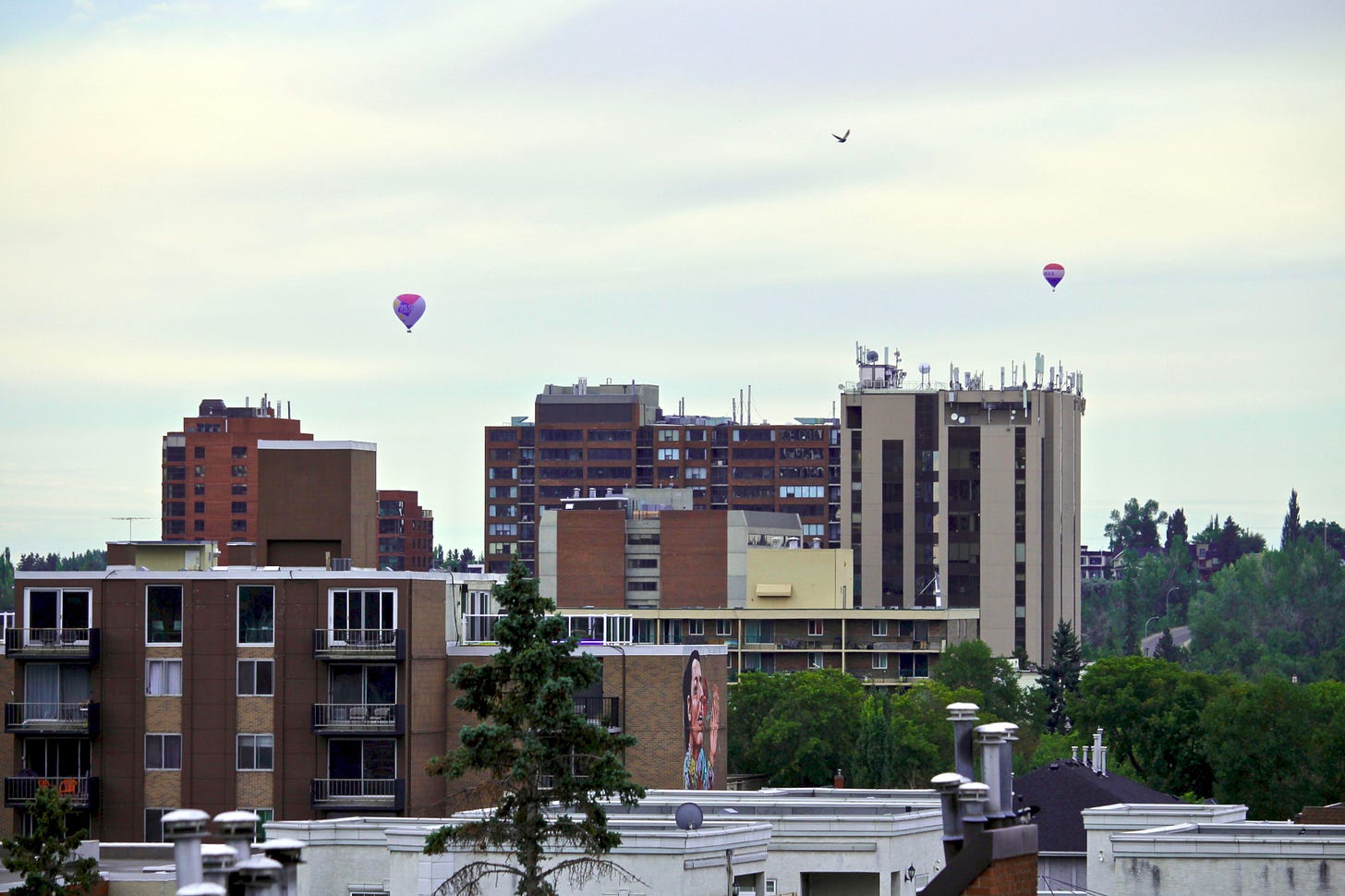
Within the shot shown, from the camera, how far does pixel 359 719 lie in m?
82.6

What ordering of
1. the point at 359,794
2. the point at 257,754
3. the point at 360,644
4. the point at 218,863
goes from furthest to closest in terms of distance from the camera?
the point at 360,644
the point at 257,754
the point at 359,794
the point at 218,863

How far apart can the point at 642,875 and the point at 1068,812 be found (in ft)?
122

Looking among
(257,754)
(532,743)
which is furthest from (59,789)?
(532,743)

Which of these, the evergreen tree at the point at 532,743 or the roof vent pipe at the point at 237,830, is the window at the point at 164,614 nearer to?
the evergreen tree at the point at 532,743

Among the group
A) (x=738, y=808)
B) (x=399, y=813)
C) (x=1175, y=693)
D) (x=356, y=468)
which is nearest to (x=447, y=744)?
(x=399, y=813)

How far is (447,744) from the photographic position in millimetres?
84188

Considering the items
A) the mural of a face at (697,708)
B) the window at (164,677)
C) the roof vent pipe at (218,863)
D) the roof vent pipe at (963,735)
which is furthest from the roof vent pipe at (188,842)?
the mural of a face at (697,708)

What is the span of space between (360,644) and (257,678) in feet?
13.0

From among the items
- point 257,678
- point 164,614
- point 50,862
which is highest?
point 164,614

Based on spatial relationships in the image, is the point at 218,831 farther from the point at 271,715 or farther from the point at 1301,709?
the point at 1301,709

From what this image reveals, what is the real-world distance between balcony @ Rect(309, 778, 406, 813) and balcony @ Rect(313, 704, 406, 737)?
5.72 ft

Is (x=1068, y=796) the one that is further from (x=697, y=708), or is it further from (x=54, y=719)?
(x=54, y=719)

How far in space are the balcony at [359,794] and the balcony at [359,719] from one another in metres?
1.74

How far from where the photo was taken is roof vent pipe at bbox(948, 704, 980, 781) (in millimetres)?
23000
